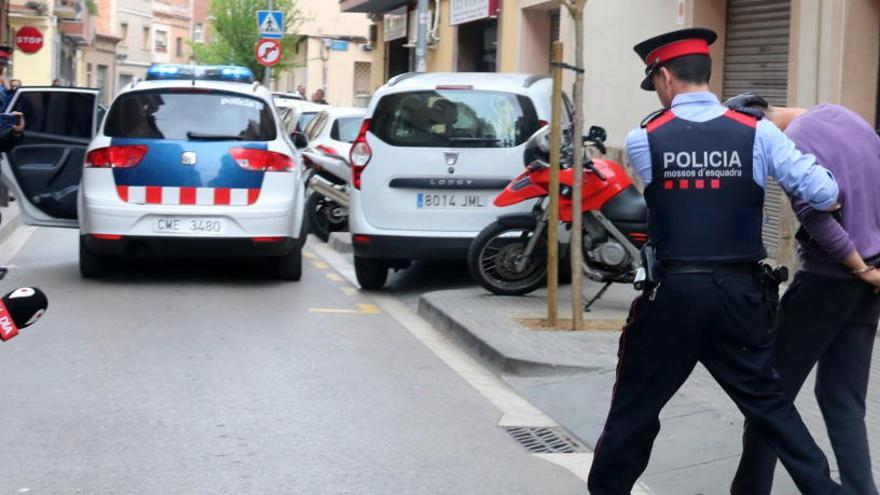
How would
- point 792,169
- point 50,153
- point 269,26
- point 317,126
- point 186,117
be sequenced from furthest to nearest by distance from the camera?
point 269,26 < point 317,126 < point 50,153 < point 186,117 < point 792,169

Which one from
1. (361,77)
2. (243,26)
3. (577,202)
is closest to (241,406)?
(577,202)

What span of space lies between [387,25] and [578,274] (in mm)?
29386

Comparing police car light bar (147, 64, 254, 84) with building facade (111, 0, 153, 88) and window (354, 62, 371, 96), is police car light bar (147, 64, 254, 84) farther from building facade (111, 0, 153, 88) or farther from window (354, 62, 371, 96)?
building facade (111, 0, 153, 88)

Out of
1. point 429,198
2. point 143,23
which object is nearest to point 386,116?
point 429,198

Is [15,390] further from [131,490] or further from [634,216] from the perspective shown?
[634,216]

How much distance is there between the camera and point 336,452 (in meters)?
6.93

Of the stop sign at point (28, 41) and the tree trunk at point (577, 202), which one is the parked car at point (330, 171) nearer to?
the tree trunk at point (577, 202)

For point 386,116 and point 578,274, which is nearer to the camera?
point 578,274

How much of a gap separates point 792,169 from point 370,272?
8.28m

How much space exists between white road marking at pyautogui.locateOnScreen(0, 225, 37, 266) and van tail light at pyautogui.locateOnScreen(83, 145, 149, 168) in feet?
8.78

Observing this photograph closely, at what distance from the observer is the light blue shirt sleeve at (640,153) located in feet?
16.7

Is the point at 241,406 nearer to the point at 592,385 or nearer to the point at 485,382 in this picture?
the point at 485,382

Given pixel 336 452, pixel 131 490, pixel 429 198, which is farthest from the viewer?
pixel 429 198

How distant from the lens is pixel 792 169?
16.4 ft
